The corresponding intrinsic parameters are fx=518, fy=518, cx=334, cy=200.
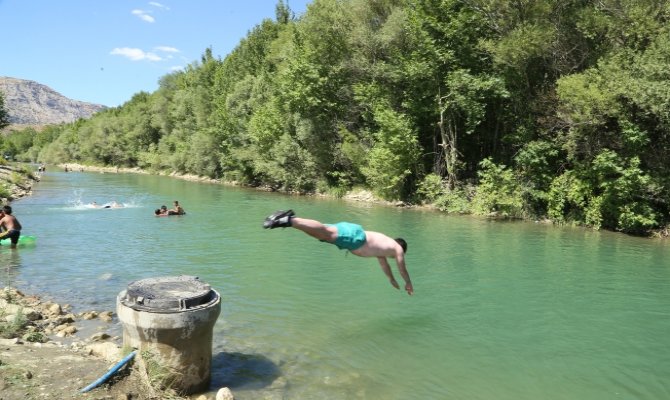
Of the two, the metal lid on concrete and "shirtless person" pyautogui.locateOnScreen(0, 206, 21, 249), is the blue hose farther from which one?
"shirtless person" pyautogui.locateOnScreen(0, 206, 21, 249)

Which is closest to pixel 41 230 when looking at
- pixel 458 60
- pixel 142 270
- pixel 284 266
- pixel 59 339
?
pixel 142 270

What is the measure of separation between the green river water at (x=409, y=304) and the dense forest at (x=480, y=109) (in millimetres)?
4738

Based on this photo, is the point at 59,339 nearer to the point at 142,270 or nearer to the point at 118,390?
the point at 118,390

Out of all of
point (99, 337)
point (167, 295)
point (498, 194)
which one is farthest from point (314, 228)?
point (498, 194)

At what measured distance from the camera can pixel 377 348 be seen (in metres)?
9.51

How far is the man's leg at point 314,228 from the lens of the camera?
787cm

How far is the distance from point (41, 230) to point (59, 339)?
1566 cm

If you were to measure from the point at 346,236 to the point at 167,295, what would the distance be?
2.89 metres

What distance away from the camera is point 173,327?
265 inches

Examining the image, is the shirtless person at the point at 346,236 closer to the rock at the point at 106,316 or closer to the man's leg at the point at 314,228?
the man's leg at the point at 314,228

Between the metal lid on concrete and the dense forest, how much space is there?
23.4m

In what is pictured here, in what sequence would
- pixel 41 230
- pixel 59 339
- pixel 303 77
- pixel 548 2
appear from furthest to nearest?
pixel 303 77 → pixel 548 2 → pixel 41 230 → pixel 59 339

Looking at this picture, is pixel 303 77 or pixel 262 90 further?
pixel 262 90

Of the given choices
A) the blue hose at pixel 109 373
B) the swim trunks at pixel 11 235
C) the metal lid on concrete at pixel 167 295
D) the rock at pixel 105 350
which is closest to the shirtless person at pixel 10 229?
the swim trunks at pixel 11 235
